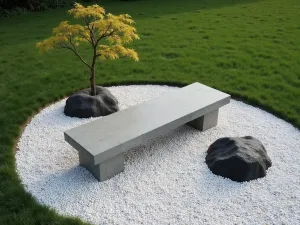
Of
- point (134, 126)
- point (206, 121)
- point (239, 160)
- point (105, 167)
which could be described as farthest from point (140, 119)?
point (239, 160)

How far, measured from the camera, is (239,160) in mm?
4828

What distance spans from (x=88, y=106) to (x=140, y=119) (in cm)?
143

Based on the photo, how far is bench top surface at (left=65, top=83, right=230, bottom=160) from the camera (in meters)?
4.87

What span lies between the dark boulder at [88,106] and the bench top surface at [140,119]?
945 millimetres

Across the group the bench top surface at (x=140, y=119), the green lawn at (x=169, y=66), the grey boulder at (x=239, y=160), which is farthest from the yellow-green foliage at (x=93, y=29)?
the grey boulder at (x=239, y=160)

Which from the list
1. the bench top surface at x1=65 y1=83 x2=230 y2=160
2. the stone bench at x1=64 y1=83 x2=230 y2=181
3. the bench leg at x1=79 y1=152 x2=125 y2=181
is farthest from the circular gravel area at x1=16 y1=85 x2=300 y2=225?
the bench top surface at x1=65 y1=83 x2=230 y2=160

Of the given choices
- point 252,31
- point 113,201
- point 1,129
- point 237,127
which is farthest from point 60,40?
point 252,31

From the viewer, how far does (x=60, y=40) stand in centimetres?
599

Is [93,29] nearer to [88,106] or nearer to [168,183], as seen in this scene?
[88,106]

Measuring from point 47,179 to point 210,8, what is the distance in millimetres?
11999

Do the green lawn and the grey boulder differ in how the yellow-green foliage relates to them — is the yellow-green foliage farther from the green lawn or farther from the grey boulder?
the grey boulder

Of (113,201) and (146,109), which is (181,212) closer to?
(113,201)

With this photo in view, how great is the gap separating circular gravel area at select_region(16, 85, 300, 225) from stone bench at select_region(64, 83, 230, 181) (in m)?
0.22

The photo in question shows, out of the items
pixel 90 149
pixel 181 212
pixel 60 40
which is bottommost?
pixel 181 212
